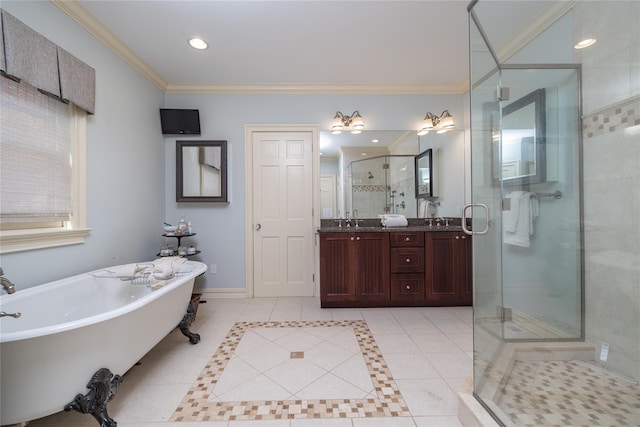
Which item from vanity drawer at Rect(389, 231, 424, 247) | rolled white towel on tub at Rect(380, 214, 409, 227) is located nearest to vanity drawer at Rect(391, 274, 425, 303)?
vanity drawer at Rect(389, 231, 424, 247)

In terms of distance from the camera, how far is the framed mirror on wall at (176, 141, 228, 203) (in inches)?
118

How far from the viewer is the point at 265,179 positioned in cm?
310

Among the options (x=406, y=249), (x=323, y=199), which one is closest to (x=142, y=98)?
(x=323, y=199)

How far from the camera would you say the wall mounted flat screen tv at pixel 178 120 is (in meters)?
2.92

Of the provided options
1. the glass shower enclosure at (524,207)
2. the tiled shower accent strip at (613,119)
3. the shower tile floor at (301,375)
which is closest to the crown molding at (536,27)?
the glass shower enclosure at (524,207)

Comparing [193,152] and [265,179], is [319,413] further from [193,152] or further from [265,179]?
[193,152]

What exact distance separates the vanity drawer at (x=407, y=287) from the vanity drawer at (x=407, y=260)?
0.06 m

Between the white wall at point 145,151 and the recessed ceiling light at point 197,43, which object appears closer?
the white wall at point 145,151

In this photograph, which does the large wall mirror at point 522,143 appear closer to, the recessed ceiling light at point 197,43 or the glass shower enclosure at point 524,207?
the glass shower enclosure at point 524,207

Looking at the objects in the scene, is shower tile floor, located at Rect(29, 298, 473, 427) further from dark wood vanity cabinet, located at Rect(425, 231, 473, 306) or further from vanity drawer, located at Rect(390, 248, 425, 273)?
vanity drawer, located at Rect(390, 248, 425, 273)

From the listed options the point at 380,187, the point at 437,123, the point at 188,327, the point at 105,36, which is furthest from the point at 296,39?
the point at 188,327

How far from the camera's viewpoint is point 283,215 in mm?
3100

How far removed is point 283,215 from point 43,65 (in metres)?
2.20

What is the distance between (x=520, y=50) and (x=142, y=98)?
3352 mm
